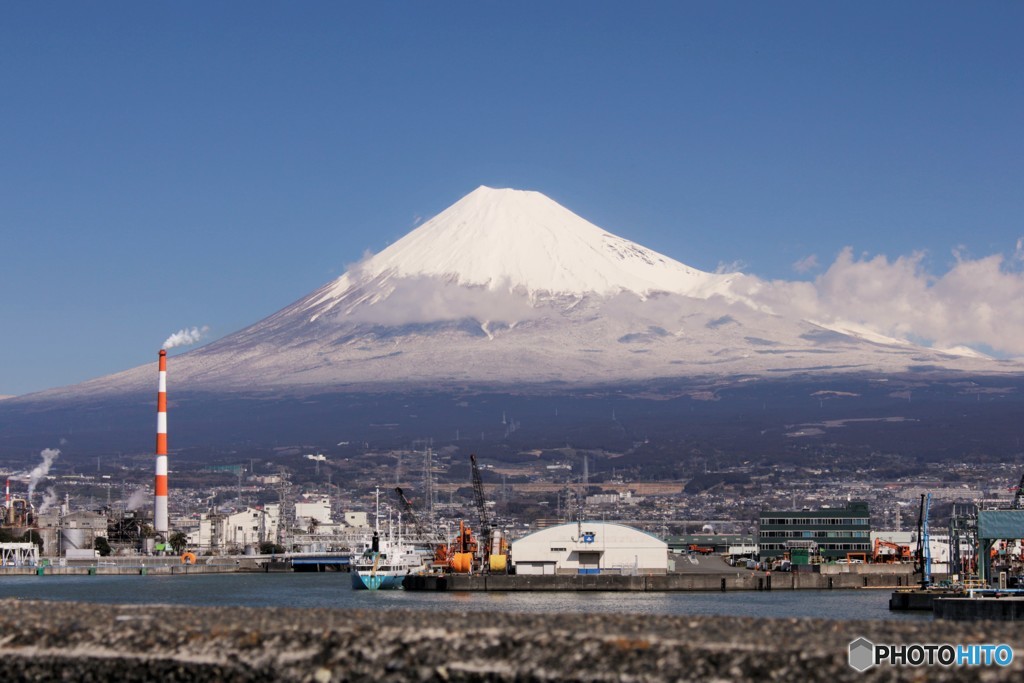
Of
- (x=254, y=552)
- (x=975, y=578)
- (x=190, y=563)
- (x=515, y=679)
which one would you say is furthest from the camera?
(x=254, y=552)

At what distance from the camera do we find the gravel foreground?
18.2m

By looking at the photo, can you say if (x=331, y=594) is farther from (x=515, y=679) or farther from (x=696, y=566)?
(x=515, y=679)

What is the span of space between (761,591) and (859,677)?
56.2m

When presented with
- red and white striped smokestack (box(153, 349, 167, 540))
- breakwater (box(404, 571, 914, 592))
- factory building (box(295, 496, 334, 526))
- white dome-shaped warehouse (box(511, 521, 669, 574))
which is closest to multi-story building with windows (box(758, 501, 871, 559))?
→ breakwater (box(404, 571, 914, 592))

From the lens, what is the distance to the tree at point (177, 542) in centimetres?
13025

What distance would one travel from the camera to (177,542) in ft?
437

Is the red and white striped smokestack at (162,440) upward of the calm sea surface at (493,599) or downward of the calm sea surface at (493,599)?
upward

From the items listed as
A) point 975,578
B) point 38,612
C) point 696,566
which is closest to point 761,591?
point 696,566

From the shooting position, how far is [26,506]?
135 meters
